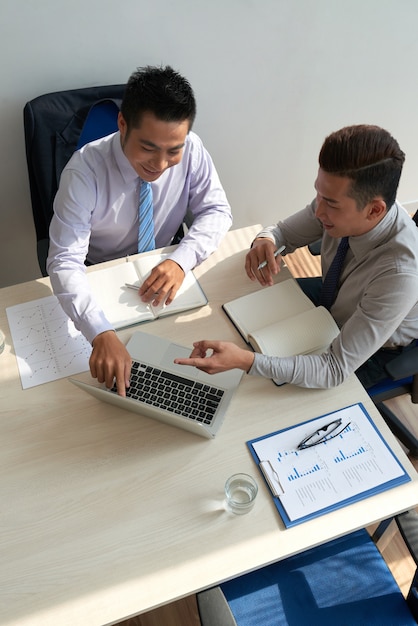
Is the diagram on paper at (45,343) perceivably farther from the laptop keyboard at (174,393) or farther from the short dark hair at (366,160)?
the short dark hair at (366,160)

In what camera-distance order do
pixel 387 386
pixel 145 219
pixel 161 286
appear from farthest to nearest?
pixel 145 219 < pixel 387 386 < pixel 161 286

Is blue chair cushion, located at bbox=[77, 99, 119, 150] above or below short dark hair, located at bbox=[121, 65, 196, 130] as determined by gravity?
below

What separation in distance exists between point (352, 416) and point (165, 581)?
57 cm

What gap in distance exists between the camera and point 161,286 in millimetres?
1459

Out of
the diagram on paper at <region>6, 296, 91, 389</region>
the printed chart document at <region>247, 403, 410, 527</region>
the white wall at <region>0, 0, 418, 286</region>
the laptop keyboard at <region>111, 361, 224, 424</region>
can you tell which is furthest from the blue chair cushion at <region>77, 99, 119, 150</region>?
the printed chart document at <region>247, 403, 410, 527</region>

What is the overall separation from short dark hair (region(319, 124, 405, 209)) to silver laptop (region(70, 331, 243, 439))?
22.3 inches

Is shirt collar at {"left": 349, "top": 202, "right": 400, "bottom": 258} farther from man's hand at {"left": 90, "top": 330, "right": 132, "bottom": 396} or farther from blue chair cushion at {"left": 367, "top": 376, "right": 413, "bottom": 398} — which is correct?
man's hand at {"left": 90, "top": 330, "right": 132, "bottom": 396}

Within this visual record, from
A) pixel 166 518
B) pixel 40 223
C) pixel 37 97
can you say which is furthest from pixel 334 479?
pixel 37 97

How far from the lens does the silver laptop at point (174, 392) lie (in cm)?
117

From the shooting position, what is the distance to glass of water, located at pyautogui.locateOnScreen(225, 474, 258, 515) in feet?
3.56

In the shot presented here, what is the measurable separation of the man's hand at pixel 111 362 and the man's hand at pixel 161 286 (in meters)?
0.20

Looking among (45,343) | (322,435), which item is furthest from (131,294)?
(322,435)

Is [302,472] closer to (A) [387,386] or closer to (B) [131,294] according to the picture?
(A) [387,386]

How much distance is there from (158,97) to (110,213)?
17.1 inches
